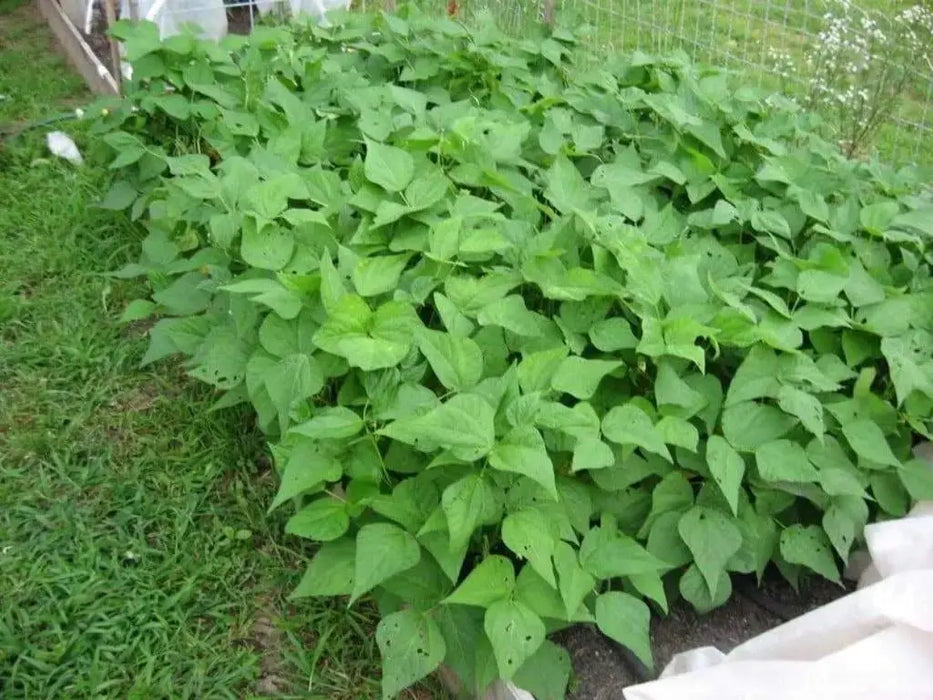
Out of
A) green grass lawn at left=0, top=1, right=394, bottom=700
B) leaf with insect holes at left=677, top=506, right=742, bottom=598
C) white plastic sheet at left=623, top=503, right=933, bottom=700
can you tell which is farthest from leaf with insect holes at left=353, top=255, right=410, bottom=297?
white plastic sheet at left=623, top=503, right=933, bottom=700

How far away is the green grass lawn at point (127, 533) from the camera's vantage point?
77.3 inches

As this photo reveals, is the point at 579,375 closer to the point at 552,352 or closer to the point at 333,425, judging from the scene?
the point at 552,352

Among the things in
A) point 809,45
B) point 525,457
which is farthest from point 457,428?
point 809,45

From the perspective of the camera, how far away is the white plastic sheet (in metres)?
A: 1.45

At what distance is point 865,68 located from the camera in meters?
3.45

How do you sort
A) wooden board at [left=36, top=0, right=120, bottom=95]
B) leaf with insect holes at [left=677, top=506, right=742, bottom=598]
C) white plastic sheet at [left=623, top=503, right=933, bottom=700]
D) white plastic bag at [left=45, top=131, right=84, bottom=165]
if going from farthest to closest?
wooden board at [left=36, top=0, right=120, bottom=95], white plastic bag at [left=45, top=131, right=84, bottom=165], leaf with insect holes at [left=677, top=506, right=742, bottom=598], white plastic sheet at [left=623, top=503, right=933, bottom=700]

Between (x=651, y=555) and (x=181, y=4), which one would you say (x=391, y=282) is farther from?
(x=181, y=4)

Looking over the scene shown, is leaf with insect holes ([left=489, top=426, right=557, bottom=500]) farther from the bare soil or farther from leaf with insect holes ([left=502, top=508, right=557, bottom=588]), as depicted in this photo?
the bare soil

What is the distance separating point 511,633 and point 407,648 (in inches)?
8.2

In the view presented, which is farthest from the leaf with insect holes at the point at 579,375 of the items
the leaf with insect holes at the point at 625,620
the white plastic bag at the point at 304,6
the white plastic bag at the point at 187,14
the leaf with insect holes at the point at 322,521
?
the white plastic bag at the point at 304,6

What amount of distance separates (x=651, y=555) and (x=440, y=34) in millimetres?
2431

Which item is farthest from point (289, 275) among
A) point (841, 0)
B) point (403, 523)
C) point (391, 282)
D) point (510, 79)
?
point (841, 0)

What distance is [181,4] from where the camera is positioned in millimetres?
4715

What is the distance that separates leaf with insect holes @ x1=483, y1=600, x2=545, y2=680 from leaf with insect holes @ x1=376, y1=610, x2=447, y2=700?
0.12m
